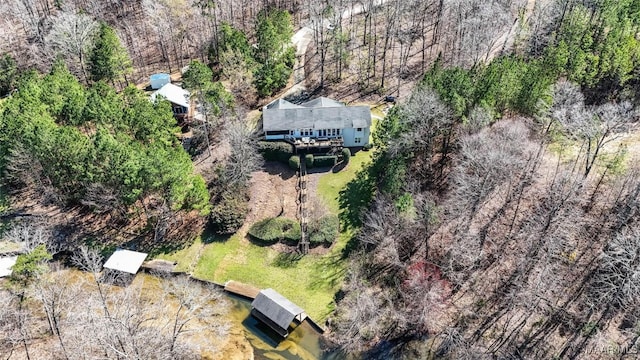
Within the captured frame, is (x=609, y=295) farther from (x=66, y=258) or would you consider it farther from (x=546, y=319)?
(x=66, y=258)

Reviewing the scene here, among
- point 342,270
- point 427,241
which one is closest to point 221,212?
point 342,270

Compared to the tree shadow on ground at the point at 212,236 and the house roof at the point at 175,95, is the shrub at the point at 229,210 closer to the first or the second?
the tree shadow on ground at the point at 212,236

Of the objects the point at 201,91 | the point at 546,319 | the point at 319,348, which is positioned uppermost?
the point at 201,91

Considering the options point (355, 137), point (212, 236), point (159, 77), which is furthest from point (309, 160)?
point (159, 77)

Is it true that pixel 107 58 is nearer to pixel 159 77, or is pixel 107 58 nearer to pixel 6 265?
pixel 159 77

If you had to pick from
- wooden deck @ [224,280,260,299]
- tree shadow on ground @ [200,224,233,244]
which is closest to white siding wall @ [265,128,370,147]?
tree shadow on ground @ [200,224,233,244]
